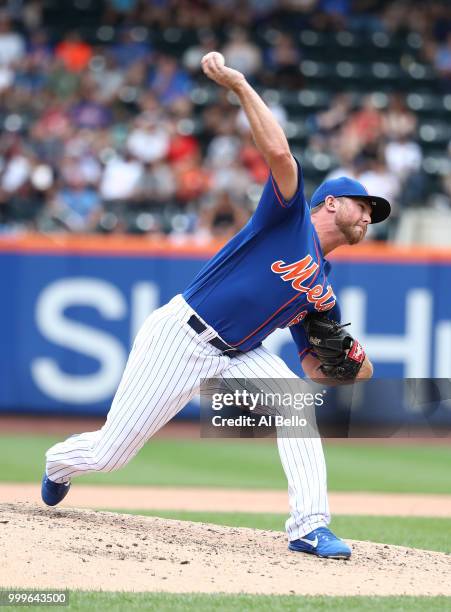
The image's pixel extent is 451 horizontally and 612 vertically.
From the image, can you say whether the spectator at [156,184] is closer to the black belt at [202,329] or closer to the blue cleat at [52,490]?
the blue cleat at [52,490]

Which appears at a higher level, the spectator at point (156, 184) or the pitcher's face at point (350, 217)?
the spectator at point (156, 184)

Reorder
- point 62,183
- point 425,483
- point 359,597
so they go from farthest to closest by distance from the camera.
Result: point 62,183 < point 425,483 < point 359,597

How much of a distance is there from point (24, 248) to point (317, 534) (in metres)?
6.84

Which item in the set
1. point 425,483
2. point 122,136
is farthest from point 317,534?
point 122,136

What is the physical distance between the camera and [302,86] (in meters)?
15.2

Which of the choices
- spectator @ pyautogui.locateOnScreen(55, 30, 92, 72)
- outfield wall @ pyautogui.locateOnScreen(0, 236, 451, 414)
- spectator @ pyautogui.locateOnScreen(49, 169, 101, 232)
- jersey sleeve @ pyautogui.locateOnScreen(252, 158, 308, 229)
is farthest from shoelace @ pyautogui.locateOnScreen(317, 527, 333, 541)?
spectator @ pyautogui.locateOnScreen(55, 30, 92, 72)

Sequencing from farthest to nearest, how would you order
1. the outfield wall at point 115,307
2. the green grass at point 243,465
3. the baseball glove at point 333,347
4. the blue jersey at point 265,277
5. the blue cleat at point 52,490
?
the outfield wall at point 115,307 → the green grass at point 243,465 → the blue cleat at point 52,490 → the baseball glove at point 333,347 → the blue jersey at point 265,277

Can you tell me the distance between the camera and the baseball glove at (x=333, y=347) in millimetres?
5203

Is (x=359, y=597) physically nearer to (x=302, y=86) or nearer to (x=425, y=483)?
(x=425, y=483)

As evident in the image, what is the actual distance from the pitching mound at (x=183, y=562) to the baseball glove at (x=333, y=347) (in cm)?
84

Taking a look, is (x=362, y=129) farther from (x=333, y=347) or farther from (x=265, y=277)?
(x=265, y=277)

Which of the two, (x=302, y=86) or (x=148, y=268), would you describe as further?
(x=302, y=86)

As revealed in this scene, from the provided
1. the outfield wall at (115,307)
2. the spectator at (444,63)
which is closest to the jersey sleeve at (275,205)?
the outfield wall at (115,307)

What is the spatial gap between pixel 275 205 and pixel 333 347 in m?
0.79
